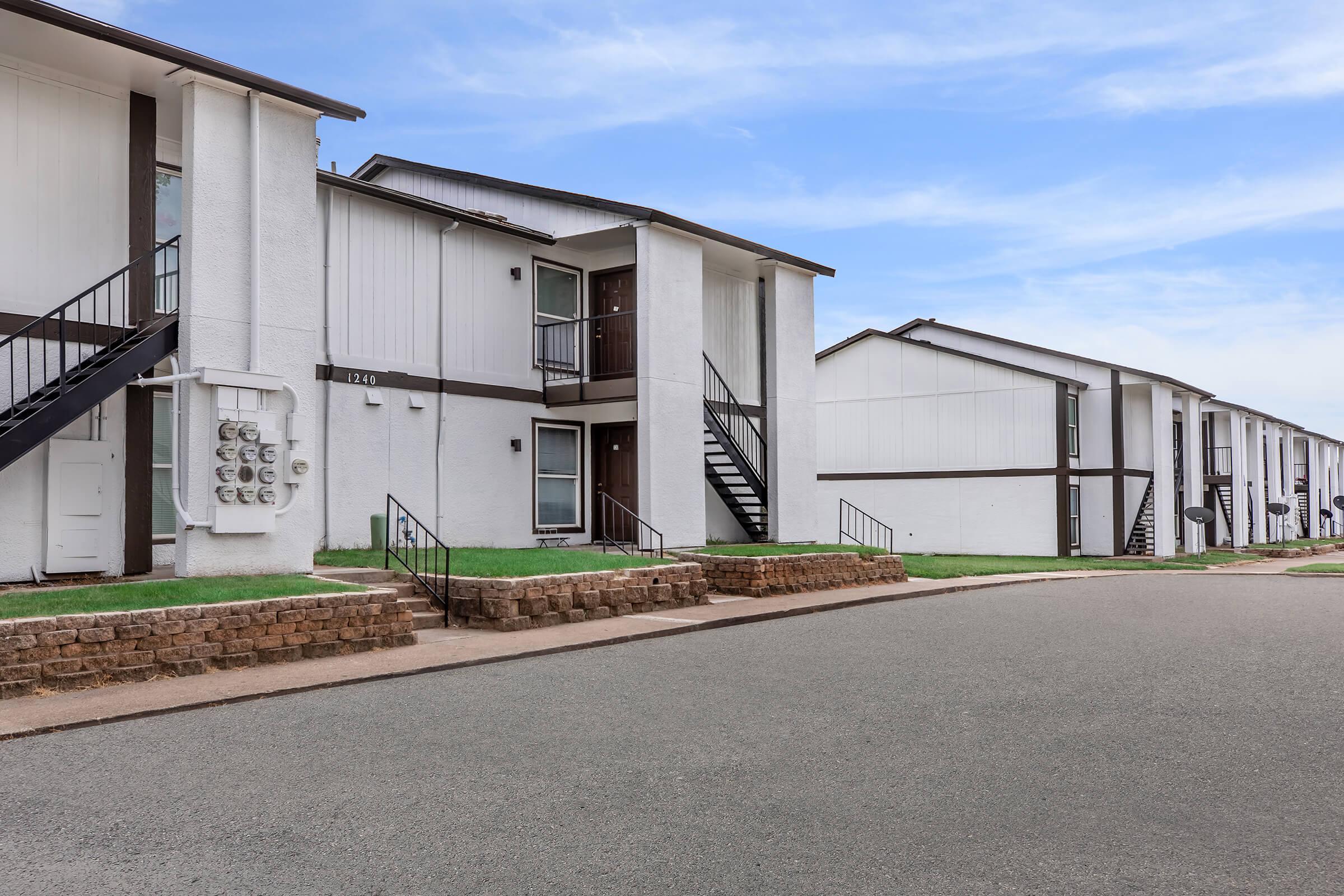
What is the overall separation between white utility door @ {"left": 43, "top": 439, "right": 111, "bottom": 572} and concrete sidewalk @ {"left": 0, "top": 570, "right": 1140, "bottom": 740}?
13.9ft

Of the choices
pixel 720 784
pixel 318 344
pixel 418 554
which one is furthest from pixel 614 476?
pixel 720 784

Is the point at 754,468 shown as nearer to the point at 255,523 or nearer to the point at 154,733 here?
the point at 255,523

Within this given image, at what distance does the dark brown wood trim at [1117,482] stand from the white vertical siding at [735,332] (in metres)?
13.2

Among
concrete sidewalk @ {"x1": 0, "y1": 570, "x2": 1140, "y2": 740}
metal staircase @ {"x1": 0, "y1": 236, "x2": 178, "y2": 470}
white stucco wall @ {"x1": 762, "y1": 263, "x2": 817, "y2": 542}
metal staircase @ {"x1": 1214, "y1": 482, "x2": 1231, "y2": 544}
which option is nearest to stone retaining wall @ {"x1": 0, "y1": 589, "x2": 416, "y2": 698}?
concrete sidewalk @ {"x1": 0, "y1": 570, "x2": 1140, "y2": 740}

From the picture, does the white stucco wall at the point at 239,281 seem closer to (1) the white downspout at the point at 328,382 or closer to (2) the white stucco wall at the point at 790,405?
(1) the white downspout at the point at 328,382

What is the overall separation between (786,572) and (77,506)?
9442 mm

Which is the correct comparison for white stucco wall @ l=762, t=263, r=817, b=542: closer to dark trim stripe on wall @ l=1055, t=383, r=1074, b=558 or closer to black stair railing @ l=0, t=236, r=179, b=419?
black stair railing @ l=0, t=236, r=179, b=419

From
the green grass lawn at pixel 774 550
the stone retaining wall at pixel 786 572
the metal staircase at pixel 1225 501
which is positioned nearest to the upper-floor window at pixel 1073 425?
the metal staircase at pixel 1225 501

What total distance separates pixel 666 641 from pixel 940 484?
20.5 meters

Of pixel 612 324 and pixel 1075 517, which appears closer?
pixel 612 324

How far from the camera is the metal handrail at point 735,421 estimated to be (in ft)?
65.1

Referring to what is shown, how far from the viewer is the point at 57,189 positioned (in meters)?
12.0

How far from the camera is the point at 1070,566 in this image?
23953 mm

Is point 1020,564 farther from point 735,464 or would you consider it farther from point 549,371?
point 549,371
